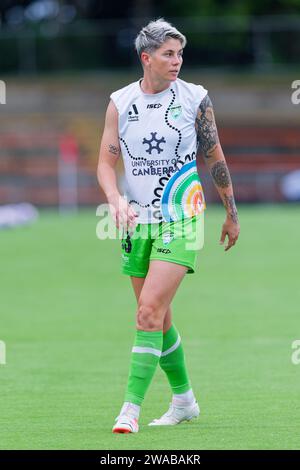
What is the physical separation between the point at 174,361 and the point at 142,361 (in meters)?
0.52

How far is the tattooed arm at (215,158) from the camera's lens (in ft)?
25.0

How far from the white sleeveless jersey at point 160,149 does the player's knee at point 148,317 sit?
1.83 ft

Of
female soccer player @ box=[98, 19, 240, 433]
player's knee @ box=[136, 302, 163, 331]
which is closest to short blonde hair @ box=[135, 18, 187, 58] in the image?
female soccer player @ box=[98, 19, 240, 433]

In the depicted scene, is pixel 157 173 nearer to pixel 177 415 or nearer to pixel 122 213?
pixel 122 213

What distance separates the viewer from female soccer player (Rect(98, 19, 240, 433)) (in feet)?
24.2

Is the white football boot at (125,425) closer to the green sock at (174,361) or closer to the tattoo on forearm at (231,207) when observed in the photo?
the green sock at (174,361)

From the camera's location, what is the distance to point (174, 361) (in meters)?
7.85

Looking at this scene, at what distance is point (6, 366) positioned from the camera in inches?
412

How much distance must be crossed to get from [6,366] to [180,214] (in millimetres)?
3433

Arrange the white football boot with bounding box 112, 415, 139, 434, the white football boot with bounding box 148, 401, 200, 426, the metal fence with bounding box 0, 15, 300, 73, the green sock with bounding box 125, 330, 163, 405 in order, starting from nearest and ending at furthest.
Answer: the white football boot with bounding box 112, 415, 139, 434, the green sock with bounding box 125, 330, 163, 405, the white football boot with bounding box 148, 401, 200, 426, the metal fence with bounding box 0, 15, 300, 73

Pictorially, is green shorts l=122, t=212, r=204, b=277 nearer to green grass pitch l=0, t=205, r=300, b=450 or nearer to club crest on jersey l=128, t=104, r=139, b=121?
club crest on jersey l=128, t=104, r=139, b=121

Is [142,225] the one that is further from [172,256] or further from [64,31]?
[64,31]

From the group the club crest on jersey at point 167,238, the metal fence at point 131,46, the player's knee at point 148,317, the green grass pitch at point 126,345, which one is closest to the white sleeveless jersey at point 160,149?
the club crest on jersey at point 167,238

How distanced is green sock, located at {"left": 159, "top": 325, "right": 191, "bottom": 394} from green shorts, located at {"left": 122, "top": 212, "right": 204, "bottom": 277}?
1.53 ft
